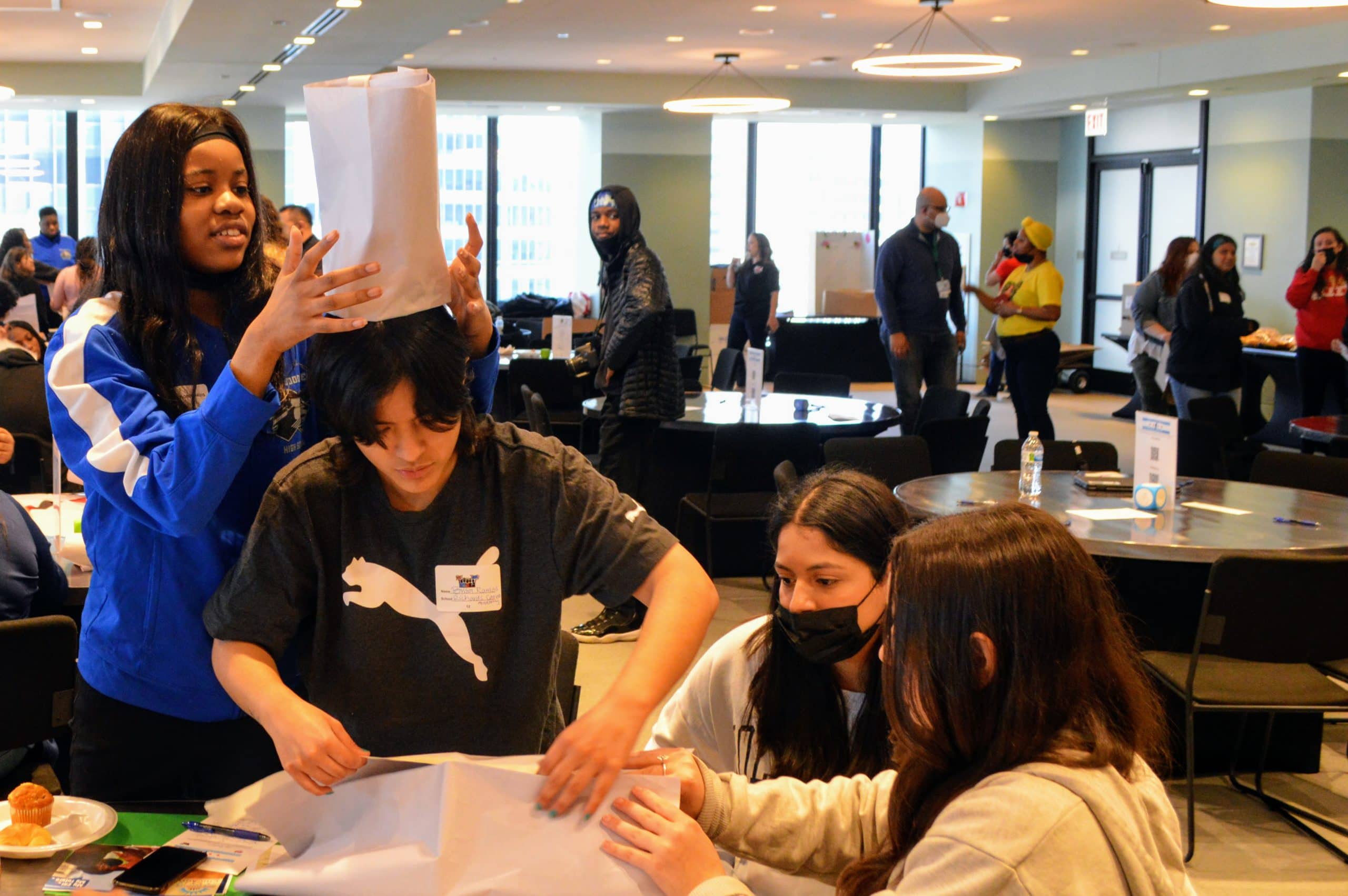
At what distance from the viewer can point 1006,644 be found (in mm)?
1208

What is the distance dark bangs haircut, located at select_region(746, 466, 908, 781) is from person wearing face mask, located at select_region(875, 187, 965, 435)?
594cm

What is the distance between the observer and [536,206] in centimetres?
1631

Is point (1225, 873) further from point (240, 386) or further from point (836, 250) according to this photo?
point (836, 250)

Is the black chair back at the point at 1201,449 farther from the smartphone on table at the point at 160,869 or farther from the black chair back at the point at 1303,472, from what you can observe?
the smartphone on table at the point at 160,869

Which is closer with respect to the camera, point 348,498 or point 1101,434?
point 348,498

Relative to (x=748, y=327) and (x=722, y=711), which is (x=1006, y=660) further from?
(x=748, y=327)

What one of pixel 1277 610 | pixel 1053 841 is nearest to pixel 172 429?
pixel 1053 841

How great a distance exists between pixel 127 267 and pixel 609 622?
382 centimetres

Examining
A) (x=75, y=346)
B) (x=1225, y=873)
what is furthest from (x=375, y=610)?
(x=1225, y=873)

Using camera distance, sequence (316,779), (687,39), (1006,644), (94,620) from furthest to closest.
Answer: (687,39) → (94,620) → (316,779) → (1006,644)

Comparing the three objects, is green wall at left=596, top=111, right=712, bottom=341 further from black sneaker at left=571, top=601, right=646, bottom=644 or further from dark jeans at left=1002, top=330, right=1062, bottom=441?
black sneaker at left=571, top=601, right=646, bottom=644

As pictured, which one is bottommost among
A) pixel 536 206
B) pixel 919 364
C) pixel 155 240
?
pixel 919 364

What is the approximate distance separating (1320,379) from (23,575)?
897cm

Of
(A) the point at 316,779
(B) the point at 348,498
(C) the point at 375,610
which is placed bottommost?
(A) the point at 316,779
